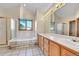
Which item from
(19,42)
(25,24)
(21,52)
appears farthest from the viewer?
(25,24)

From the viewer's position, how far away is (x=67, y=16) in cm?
850

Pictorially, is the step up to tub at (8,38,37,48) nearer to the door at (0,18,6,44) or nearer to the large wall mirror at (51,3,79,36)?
the door at (0,18,6,44)

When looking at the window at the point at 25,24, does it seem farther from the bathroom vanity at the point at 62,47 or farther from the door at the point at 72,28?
the bathroom vanity at the point at 62,47

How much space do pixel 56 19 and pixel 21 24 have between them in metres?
2.72

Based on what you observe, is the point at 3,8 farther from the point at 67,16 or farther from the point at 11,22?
the point at 67,16

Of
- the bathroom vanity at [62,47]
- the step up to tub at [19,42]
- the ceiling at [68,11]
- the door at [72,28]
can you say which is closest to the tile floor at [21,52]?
the step up to tub at [19,42]

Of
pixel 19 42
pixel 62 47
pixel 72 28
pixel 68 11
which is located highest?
pixel 68 11

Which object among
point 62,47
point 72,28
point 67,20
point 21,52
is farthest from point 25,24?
point 62,47

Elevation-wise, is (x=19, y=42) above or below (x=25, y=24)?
below

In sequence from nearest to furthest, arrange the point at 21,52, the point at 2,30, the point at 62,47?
the point at 62,47
the point at 21,52
the point at 2,30

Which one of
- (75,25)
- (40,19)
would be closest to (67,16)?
(75,25)

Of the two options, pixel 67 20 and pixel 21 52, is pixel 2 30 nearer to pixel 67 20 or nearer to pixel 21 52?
pixel 21 52

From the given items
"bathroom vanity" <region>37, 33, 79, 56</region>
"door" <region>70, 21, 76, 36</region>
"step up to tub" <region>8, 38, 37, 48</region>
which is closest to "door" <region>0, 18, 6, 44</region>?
"step up to tub" <region>8, 38, 37, 48</region>

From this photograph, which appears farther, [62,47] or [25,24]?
[25,24]
